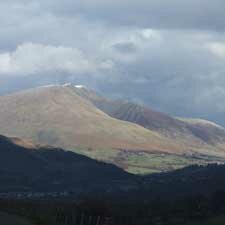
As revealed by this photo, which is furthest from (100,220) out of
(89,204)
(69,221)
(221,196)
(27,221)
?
(221,196)

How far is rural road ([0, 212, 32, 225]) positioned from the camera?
3453 inches

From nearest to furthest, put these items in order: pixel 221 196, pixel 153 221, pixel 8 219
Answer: pixel 8 219 → pixel 153 221 → pixel 221 196

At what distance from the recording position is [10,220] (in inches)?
3551

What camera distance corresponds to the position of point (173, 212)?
157750mm

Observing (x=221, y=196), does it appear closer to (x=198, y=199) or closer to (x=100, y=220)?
(x=198, y=199)

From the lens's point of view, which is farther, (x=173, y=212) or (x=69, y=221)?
(x=173, y=212)

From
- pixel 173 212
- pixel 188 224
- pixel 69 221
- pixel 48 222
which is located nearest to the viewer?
pixel 48 222

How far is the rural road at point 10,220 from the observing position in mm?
87706

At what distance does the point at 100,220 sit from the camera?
121688 mm

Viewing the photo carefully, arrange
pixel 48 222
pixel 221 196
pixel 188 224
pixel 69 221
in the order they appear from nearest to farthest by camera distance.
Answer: pixel 48 222
pixel 69 221
pixel 188 224
pixel 221 196

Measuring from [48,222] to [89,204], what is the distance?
134ft

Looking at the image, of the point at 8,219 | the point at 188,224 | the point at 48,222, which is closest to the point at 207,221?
the point at 188,224

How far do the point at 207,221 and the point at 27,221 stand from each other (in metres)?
51.8

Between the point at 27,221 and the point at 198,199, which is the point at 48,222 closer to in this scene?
the point at 27,221
